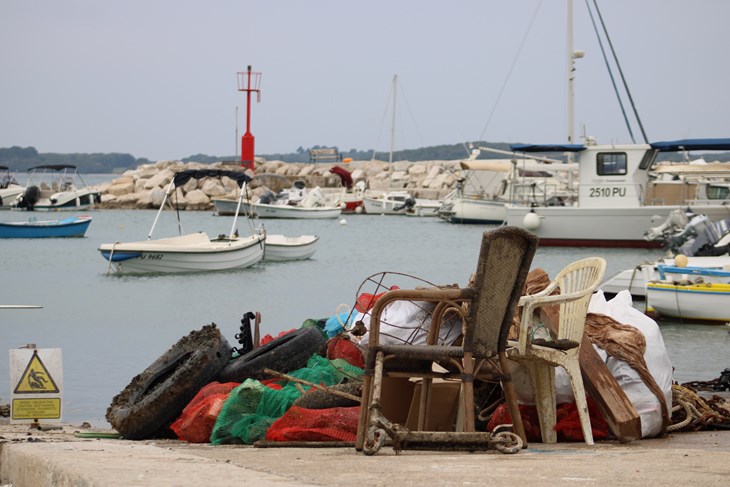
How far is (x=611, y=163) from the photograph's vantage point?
40531mm

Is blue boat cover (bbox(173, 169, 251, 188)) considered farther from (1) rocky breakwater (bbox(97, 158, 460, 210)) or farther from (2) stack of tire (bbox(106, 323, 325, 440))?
(1) rocky breakwater (bbox(97, 158, 460, 210))

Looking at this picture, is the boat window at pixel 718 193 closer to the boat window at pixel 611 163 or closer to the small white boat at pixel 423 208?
the boat window at pixel 611 163

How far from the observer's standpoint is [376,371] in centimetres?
564

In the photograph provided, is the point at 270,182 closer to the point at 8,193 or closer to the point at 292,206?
the point at 292,206

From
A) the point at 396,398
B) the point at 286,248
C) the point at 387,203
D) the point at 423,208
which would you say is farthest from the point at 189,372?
the point at 387,203

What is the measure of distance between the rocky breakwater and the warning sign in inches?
2665

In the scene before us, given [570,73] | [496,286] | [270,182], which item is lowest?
[270,182]

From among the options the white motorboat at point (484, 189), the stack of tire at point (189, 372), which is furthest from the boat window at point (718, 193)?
the stack of tire at point (189, 372)

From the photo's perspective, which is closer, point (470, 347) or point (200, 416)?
point (470, 347)

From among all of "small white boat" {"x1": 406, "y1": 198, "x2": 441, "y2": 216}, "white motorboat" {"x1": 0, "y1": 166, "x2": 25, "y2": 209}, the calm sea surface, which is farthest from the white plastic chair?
"white motorboat" {"x1": 0, "y1": 166, "x2": 25, "y2": 209}

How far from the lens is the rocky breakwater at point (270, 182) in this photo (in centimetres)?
8281

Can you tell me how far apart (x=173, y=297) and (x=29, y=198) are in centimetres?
5252

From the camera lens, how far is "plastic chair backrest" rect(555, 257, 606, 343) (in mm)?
6461

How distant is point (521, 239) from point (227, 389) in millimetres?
2714
